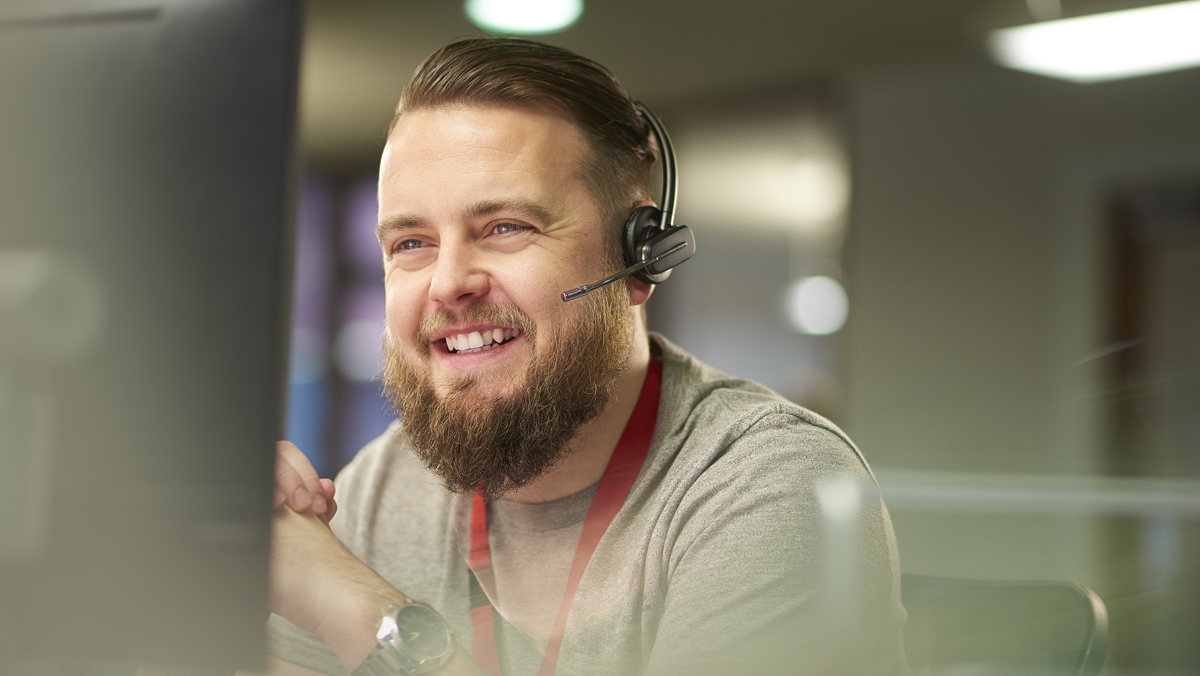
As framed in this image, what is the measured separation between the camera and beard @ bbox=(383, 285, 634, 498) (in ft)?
2.25

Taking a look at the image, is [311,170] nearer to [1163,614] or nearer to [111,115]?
[111,115]

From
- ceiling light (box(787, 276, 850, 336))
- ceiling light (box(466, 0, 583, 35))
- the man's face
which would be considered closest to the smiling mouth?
the man's face

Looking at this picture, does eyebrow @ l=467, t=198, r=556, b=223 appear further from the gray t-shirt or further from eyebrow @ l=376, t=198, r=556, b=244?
the gray t-shirt

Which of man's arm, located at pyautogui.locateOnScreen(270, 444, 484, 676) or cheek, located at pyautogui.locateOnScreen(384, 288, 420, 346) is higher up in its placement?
cheek, located at pyautogui.locateOnScreen(384, 288, 420, 346)

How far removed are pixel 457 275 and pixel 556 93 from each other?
0.16m

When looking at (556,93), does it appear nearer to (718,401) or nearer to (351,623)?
(718,401)

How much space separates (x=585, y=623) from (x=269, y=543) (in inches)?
12.3

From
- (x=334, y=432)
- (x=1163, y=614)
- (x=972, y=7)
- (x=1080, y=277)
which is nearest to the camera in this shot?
(x=1163, y=614)

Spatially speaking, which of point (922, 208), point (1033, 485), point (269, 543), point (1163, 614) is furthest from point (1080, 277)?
point (269, 543)

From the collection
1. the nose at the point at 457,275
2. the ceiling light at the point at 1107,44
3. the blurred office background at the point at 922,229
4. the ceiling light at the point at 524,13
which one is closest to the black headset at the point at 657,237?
the nose at the point at 457,275

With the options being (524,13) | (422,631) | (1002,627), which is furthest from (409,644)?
(524,13)

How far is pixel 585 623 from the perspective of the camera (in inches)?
27.2

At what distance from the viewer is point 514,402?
0.69m

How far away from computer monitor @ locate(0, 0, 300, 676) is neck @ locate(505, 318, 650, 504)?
343 millimetres
